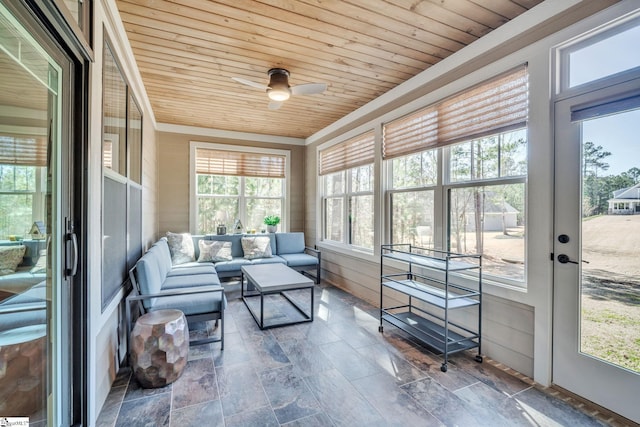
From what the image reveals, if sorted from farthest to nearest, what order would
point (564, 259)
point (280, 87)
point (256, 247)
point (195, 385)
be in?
1. point (256, 247)
2. point (280, 87)
3. point (195, 385)
4. point (564, 259)

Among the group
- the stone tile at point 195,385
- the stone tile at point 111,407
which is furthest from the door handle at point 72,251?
the stone tile at point 195,385

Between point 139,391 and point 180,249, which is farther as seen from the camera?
point 180,249

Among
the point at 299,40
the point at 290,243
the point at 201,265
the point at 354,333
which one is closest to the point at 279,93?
the point at 299,40

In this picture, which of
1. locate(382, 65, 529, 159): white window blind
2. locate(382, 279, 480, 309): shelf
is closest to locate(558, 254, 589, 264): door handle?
Result: locate(382, 279, 480, 309): shelf

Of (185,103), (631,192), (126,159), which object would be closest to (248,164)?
(185,103)

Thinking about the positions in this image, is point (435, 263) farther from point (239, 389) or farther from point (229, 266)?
point (229, 266)

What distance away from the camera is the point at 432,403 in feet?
6.40

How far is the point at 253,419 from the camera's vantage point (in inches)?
71.3

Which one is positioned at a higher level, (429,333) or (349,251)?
(349,251)

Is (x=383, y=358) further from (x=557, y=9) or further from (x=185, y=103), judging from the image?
(x=185, y=103)

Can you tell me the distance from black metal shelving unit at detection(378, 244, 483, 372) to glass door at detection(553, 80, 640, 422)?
601mm

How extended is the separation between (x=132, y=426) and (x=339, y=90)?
368cm

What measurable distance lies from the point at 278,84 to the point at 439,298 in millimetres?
2649

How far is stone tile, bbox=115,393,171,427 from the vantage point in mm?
1778
